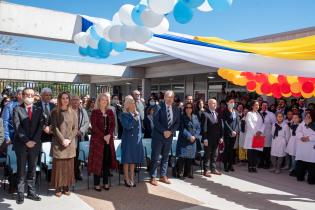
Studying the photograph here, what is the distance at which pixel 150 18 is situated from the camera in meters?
4.20

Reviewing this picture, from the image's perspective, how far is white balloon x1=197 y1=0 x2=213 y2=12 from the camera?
4.09 m

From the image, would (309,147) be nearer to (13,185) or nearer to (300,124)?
(300,124)

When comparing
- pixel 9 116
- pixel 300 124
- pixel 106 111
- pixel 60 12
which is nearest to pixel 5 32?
pixel 60 12

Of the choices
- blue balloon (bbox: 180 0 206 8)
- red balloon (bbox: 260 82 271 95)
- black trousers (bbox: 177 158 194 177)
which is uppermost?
blue balloon (bbox: 180 0 206 8)

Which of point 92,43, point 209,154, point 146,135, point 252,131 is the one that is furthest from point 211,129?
point 92,43

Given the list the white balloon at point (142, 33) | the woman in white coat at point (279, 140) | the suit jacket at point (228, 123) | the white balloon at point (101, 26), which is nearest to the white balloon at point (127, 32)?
the white balloon at point (142, 33)

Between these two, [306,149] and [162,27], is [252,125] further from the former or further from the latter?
[162,27]

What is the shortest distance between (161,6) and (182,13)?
0.32m

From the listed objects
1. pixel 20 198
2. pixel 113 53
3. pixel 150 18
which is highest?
pixel 150 18

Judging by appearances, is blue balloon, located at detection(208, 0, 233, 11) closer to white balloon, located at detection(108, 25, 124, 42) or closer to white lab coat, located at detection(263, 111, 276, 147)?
white balloon, located at detection(108, 25, 124, 42)

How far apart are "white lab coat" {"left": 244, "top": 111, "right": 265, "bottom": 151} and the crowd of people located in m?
0.02

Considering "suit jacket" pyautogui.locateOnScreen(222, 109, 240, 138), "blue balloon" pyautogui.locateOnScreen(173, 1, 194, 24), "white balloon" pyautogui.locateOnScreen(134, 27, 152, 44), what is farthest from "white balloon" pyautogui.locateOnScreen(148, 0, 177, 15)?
"suit jacket" pyautogui.locateOnScreen(222, 109, 240, 138)

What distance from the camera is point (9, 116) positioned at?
541 cm

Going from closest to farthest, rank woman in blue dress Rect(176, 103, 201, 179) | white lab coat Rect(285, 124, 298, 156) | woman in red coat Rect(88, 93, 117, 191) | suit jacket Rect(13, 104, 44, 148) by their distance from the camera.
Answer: suit jacket Rect(13, 104, 44, 148), woman in red coat Rect(88, 93, 117, 191), woman in blue dress Rect(176, 103, 201, 179), white lab coat Rect(285, 124, 298, 156)
